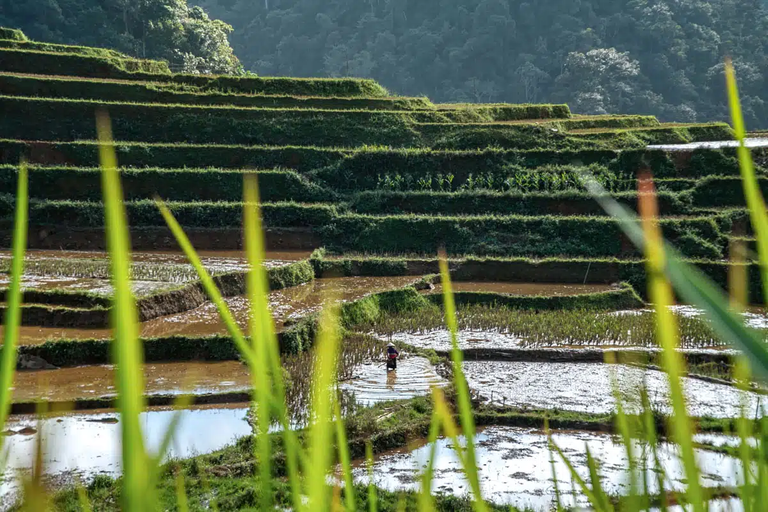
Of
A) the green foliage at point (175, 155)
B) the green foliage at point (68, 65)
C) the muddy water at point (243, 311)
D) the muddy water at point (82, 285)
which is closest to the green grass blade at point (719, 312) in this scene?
the muddy water at point (243, 311)

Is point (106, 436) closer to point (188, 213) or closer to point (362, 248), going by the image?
point (362, 248)

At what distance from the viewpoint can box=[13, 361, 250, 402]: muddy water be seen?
10.2 m

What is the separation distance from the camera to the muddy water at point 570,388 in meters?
10.5

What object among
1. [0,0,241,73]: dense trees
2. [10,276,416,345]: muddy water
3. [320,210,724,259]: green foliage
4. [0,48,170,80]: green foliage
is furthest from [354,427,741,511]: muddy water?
[0,0,241,73]: dense trees

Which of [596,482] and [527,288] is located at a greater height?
[527,288]

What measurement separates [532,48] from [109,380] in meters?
46.7

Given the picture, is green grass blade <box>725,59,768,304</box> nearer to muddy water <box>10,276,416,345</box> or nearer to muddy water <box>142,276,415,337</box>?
muddy water <box>10,276,416,345</box>

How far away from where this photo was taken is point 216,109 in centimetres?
2550

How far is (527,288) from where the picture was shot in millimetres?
18203

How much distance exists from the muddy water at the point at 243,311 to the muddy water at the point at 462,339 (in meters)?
1.40

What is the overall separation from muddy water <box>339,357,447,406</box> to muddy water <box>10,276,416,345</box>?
1213 millimetres

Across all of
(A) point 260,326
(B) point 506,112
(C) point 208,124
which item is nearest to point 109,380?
(A) point 260,326

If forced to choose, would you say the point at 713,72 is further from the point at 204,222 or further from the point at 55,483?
the point at 55,483

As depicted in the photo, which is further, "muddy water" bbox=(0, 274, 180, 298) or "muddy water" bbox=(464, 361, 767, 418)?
"muddy water" bbox=(0, 274, 180, 298)
